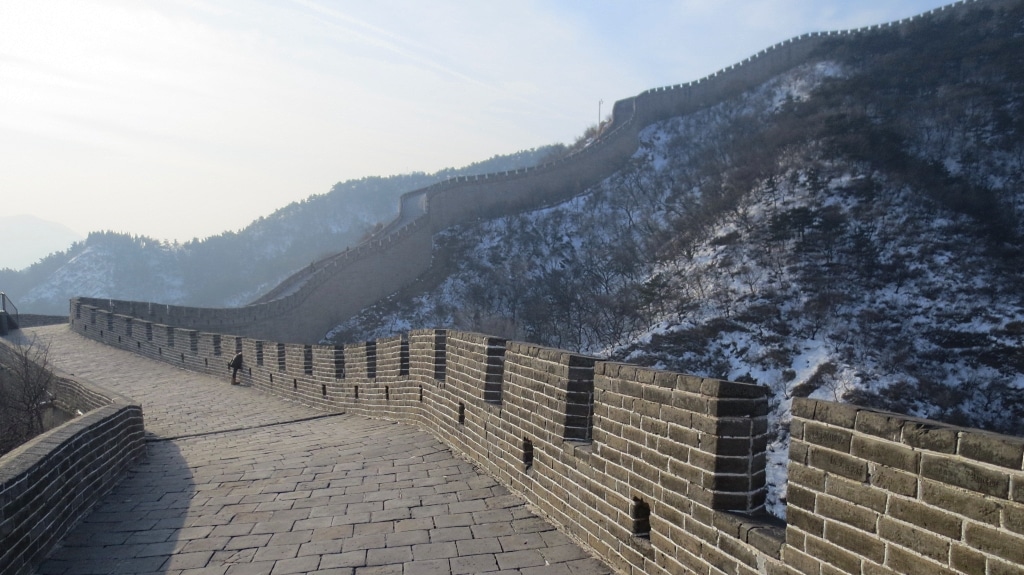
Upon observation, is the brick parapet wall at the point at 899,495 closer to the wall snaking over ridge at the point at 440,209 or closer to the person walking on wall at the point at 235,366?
the person walking on wall at the point at 235,366

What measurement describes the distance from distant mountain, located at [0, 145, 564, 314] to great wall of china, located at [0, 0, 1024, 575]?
6416cm

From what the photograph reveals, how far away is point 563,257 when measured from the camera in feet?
120

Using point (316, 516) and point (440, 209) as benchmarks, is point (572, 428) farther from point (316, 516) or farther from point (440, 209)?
point (440, 209)

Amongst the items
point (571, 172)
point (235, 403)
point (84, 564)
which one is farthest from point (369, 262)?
point (84, 564)

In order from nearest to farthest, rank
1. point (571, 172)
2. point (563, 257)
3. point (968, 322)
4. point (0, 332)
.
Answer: point (968, 322) → point (0, 332) → point (563, 257) → point (571, 172)

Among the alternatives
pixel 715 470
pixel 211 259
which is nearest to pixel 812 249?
pixel 715 470

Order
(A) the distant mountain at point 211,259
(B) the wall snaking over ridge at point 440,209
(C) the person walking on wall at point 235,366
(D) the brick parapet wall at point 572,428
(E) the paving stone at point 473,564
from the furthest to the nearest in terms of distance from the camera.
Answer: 1. (A) the distant mountain at point 211,259
2. (B) the wall snaking over ridge at point 440,209
3. (C) the person walking on wall at point 235,366
4. (E) the paving stone at point 473,564
5. (D) the brick parapet wall at point 572,428

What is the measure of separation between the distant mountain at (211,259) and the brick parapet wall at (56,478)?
6447 cm

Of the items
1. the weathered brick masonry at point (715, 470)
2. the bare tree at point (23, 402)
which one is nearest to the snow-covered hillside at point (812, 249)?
the weathered brick masonry at point (715, 470)

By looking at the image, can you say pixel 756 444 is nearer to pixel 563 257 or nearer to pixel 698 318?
pixel 698 318

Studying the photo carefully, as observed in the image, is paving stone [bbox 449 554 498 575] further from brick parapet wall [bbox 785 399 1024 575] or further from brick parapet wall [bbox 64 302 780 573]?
brick parapet wall [bbox 785 399 1024 575]

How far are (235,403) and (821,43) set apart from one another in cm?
4666

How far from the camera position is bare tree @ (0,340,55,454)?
10.4 metres

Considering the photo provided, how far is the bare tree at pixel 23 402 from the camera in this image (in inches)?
409
